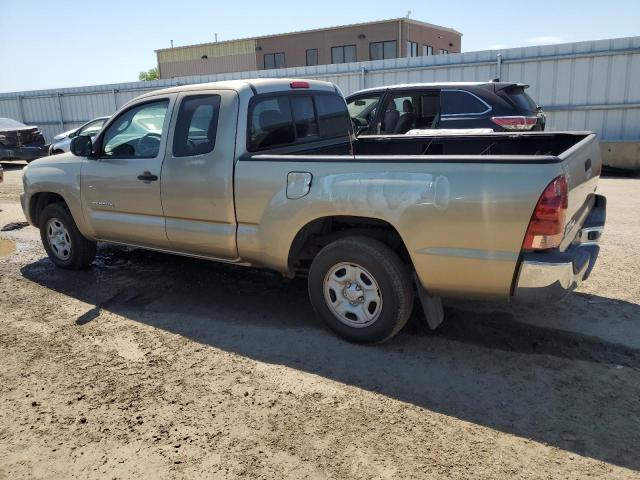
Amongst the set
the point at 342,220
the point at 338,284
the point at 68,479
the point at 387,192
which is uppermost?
the point at 387,192

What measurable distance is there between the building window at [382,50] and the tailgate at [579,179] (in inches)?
1421

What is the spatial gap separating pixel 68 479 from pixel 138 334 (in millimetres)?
1727

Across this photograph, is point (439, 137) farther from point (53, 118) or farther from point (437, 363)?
point (53, 118)

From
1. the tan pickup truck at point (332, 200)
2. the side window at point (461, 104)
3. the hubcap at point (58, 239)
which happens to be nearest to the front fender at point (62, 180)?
the tan pickup truck at point (332, 200)

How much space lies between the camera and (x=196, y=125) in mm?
4707

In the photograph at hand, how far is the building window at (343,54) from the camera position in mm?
39359

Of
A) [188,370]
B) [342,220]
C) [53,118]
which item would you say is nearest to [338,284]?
[342,220]

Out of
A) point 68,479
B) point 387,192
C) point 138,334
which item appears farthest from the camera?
point 138,334

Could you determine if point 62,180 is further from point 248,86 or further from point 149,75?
point 149,75

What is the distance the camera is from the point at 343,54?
39.8m

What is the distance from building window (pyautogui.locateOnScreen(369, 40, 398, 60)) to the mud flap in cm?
3683

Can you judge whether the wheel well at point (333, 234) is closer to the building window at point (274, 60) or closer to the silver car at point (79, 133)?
the silver car at point (79, 133)

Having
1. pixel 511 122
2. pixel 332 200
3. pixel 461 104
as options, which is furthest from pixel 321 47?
pixel 332 200

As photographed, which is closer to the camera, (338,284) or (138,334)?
(338,284)
